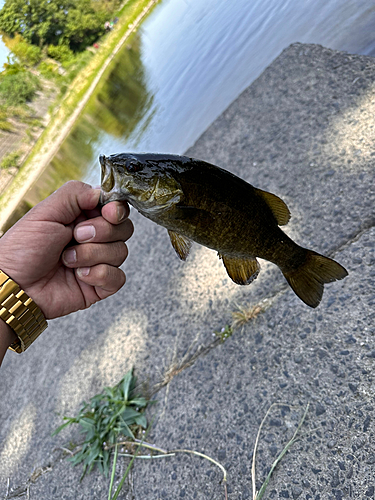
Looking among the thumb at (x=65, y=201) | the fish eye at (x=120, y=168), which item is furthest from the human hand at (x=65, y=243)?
the fish eye at (x=120, y=168)

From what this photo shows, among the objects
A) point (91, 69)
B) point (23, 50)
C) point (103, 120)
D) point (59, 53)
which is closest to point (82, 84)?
point (91, 69)

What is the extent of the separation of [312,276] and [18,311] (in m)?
1.42

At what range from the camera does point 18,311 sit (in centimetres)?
174

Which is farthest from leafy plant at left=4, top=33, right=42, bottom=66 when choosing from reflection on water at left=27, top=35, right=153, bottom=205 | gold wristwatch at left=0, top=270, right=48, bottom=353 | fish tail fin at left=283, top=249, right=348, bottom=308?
fish tail fin at left=283, top=249, right=348, bottom=308

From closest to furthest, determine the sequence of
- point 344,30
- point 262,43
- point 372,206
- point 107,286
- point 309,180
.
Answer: point 107,286 < point 372,206 < point 309,180 < point 344,30 < point 262,43

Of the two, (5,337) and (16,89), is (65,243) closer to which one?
(5,337)

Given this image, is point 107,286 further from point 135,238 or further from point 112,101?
point 112,101

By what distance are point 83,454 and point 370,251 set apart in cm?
261

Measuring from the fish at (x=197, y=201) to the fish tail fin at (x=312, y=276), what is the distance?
0.18 meters

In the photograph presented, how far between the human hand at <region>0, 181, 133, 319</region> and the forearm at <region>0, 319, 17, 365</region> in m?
0.23

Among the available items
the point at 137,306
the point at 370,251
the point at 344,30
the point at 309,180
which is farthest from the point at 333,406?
the point at 344,30

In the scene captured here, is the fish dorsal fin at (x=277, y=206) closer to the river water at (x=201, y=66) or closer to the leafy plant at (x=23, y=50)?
the river water at (x=201, y=66)

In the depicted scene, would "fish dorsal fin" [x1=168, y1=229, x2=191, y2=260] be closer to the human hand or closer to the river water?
the human hand

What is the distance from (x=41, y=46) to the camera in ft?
97.4
